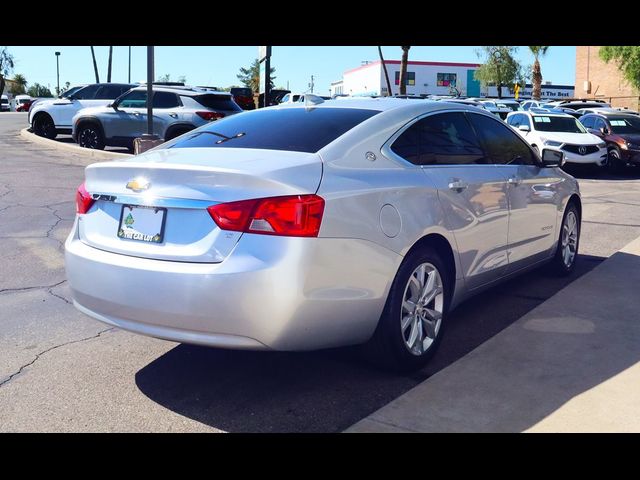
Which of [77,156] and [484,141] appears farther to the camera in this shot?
[77,156]

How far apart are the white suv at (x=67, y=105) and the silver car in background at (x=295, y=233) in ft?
54.6

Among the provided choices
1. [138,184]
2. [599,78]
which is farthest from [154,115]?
[599,78]

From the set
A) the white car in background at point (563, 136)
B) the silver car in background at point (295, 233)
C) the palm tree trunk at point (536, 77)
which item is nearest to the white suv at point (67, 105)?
the white car in background at point (563, 136)

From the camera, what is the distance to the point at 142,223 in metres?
3.81

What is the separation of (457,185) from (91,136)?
1481 centimetres

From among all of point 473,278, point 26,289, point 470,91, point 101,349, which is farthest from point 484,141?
point 470,91

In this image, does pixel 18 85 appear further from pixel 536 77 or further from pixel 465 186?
pixel 465 186

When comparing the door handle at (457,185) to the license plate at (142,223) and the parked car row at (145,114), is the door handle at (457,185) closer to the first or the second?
the license plate at (142,223)

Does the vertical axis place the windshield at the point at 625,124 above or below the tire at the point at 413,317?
above

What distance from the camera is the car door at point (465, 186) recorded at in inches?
181

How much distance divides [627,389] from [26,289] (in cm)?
474

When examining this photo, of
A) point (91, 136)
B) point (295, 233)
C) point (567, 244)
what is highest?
point (91, 136)

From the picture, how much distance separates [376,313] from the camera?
13.0 feet
